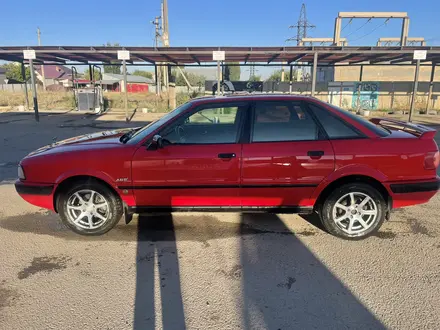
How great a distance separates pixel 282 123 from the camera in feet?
11.8

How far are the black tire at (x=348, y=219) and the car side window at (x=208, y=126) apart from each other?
4.15 ft

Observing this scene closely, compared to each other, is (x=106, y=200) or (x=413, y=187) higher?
(x=413, y=187)

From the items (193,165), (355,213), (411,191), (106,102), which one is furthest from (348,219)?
(106,102)

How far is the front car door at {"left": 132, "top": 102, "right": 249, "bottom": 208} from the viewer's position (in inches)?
136

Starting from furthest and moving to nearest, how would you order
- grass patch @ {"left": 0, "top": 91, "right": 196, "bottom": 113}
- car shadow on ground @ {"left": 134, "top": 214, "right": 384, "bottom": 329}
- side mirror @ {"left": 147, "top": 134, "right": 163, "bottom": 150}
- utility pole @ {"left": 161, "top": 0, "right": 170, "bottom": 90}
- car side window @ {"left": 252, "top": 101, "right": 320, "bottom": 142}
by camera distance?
1. grass patch @ {"left": 0, "top": 91, "right": 196, "bottom": 113}
2. utility pole @ {"left": 161, "top": 0, "right": 170, "bottom": 90}
3. car side window @ {"left": 252, "top": 101, "right": 320, "bottom": 142}
4. side mirror @ {"left": 147, "top": 134, "right": 163, "bottom": 150}
5. car shadow on ground @ {"left": 134, "top": 214, "right": 384, "bottom": 329}

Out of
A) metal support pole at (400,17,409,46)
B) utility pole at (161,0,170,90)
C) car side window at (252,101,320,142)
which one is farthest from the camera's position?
metal support pole at (400,17,409,46)

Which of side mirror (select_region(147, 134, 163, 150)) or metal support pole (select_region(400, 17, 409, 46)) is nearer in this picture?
side mirror (select_region(147, 134, 163, 150))

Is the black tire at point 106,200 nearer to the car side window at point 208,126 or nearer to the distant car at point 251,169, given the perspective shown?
the distant car at point 251,169

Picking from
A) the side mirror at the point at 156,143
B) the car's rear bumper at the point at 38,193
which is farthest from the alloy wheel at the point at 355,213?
the car's rear bumper at the point at 38,193

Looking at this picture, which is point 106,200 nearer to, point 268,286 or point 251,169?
point 251,169

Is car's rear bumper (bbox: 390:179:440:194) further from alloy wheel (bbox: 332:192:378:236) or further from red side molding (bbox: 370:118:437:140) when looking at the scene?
red side molding (bbox: 370:118:437:140)

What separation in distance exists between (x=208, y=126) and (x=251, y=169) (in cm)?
76

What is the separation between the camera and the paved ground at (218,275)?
2369 mm

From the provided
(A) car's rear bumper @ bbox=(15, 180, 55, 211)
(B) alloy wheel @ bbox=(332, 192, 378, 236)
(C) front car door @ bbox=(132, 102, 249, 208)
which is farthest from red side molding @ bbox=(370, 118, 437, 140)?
(A) car's rear bumper @ bbox=(15, 180, 55, 211)
